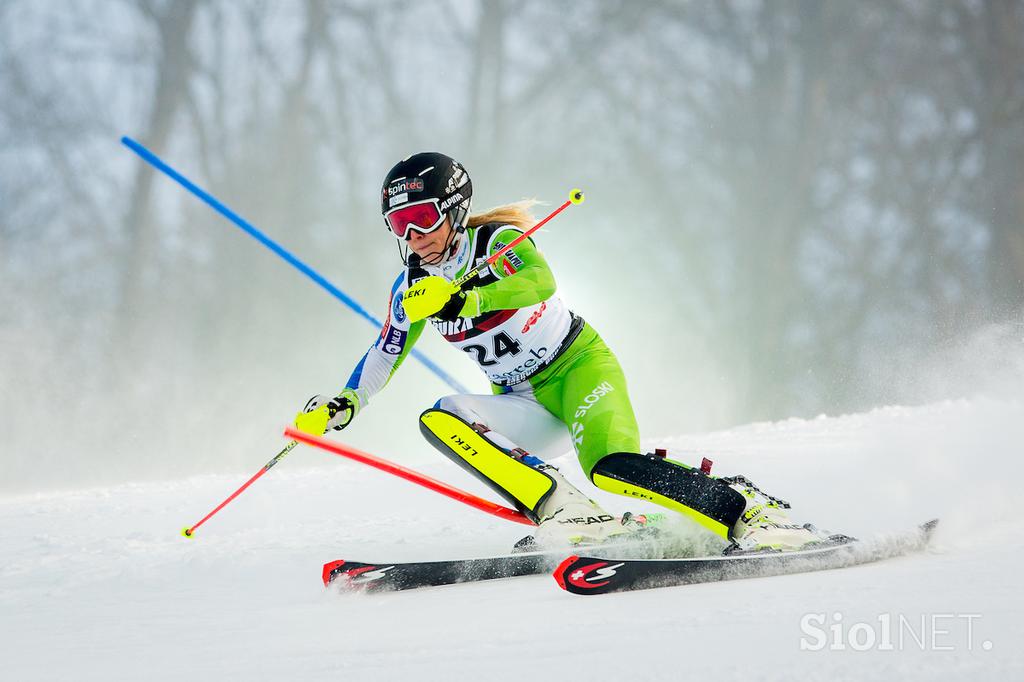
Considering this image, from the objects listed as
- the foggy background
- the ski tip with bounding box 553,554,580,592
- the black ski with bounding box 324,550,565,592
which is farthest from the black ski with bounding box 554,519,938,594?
the foggy background

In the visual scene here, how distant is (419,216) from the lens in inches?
105

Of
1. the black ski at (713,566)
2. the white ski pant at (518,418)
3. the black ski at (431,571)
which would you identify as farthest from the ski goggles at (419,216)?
the black ski at (713,566)

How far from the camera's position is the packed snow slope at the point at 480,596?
5.10ft

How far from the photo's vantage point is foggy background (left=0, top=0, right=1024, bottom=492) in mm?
12344

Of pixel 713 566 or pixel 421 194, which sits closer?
pixel 713 566

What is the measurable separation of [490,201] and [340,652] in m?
11.7

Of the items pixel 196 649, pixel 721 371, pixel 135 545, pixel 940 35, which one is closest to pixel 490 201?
pixel 721 371

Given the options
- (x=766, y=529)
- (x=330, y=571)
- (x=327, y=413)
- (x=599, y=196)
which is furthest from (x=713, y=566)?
(x=599, y=196)

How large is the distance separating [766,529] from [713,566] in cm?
22

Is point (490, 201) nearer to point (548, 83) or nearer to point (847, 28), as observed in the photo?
point (548, 83)

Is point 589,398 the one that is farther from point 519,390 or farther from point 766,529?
point 766,529

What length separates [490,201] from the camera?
43.3 ft

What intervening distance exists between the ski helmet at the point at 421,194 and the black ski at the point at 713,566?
1.09 metres

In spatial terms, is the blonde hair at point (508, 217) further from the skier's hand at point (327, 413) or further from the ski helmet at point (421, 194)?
the skier's hand at point (327, 413)
